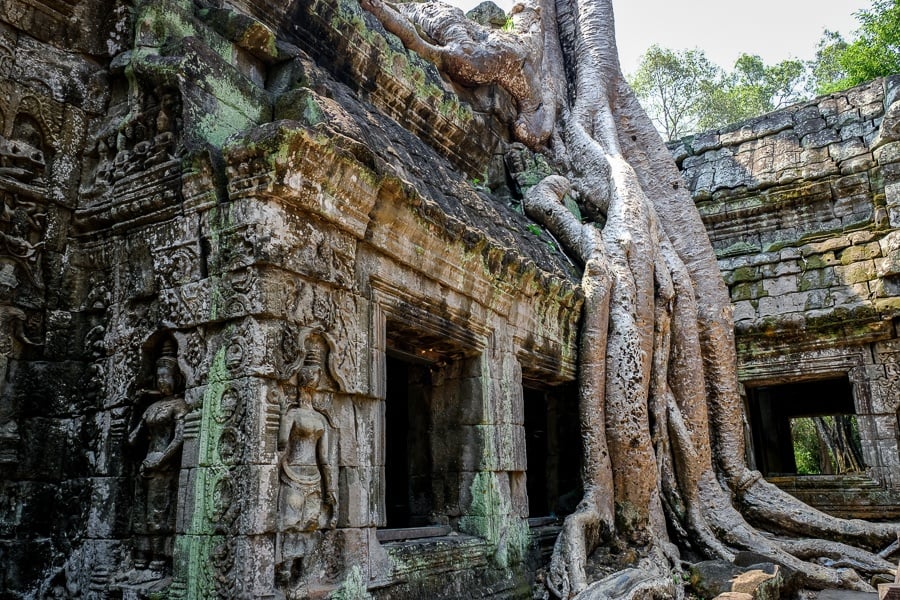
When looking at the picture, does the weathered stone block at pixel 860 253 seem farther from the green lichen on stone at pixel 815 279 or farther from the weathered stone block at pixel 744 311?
the weathered stone block at pixel 744 311

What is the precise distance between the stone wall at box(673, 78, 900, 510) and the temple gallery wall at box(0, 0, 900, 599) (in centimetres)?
383

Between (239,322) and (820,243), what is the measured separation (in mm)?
6847

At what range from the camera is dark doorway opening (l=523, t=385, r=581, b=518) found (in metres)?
6.17

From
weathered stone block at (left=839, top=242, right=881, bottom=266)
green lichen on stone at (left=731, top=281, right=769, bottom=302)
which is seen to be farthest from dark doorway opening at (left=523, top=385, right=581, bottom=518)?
weathered stone block at (left=839, top=242, right=881, bottom=266)

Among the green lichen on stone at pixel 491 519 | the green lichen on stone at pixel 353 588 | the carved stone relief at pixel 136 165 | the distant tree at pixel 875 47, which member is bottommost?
the green lichen on stone at pixel 353 588

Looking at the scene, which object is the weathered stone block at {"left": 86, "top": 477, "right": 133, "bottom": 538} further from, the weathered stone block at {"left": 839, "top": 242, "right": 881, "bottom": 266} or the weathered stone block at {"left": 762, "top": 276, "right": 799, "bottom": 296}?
the weathered stone block at {"left": 839, "top": 242, "right": 881, "bottom": 266}

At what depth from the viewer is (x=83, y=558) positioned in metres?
3.22

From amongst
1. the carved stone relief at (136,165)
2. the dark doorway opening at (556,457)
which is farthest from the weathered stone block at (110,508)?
the dark doorway opening at (556,457)

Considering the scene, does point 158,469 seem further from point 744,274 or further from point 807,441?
point 807,441

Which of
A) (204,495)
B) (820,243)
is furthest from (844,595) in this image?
(204,495)

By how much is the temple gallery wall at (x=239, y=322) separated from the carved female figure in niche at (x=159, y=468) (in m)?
0.01

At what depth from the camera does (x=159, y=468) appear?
3125 mm

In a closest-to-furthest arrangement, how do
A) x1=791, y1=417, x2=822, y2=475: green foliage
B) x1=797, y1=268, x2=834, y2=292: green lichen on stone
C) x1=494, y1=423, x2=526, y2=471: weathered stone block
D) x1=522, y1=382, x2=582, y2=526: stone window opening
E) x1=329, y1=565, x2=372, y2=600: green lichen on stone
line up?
1. x1=329, y1=565, x2=372, y2=600: green lichen on stone
2. x1=494, y1=423, x2=526, y2=471: weathered stone block
3. x1=522, y1=382, x2=582, y2=526: stone window opening
4. x1=797, y1=268, x2=834, y2=292: green lichen on stone
5. x1=791, y1=417, x2=822, y2=475: green foliage

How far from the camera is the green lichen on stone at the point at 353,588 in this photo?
3.10 metres
